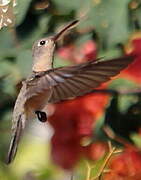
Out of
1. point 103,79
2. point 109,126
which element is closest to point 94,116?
point 109,126

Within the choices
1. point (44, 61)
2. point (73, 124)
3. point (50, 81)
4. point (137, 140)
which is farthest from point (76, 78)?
point (73, 124)

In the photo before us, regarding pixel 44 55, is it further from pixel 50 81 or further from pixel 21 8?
pixel 21 8

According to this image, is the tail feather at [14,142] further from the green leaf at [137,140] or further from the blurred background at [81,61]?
the green leaf at [137,140]

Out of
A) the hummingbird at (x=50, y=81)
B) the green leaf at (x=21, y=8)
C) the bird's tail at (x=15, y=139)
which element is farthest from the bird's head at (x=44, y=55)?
the green leaf at (x=21, y=8)

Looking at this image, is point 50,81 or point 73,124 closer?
point 50,81

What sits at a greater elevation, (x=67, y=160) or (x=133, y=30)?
(x=133, y=30)

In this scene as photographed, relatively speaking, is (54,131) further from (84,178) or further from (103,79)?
(103,79)

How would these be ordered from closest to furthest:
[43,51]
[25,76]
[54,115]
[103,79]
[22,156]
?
[103,79] → [43,51] → [25,76] → [54,115] → [22,156]
